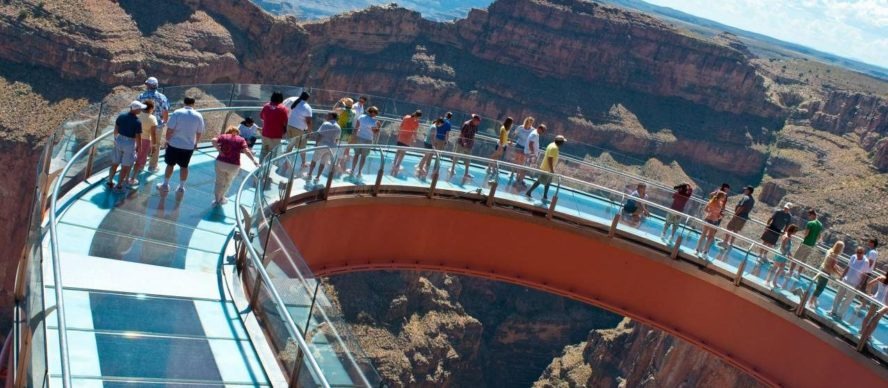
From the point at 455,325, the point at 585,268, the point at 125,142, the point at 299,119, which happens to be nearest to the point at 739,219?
the point at 585,268

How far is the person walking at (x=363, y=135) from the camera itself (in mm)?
18953

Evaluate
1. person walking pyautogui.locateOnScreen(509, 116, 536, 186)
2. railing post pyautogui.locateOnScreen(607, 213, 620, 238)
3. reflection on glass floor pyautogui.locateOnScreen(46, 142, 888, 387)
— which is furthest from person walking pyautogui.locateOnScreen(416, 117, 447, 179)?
reflection on glass floor pyautogui.locateOnScreen(46, 142, 888, 387)

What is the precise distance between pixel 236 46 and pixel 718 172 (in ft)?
157

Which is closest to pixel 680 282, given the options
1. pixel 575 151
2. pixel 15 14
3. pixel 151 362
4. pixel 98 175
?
pixel 575 151

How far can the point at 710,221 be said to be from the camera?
21.2 m

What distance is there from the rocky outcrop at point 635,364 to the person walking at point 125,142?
29765 millimetres

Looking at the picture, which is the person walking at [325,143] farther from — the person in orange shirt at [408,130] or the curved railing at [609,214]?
the person in orange shirt at [408,130]

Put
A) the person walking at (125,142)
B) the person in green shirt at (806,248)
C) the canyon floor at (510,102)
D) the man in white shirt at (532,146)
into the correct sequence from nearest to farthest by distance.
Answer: the person walking at (125,142) < the person in green shirt at (806,248) < the man in white shirt at (532,146) < the canyon floor at (510,102)

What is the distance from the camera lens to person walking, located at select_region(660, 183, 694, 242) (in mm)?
20828

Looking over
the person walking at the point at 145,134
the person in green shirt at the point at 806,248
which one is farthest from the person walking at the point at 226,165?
the person in green shirt at the point at 806,248

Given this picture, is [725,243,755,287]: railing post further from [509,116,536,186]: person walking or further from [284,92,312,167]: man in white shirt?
[284,92,312,167]: man in white shirt

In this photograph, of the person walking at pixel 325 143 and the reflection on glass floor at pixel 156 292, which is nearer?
the reflection on glass floor at pixel 156 292

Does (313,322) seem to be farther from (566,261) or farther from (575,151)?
(575,151)

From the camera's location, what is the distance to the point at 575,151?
83.8 feet
